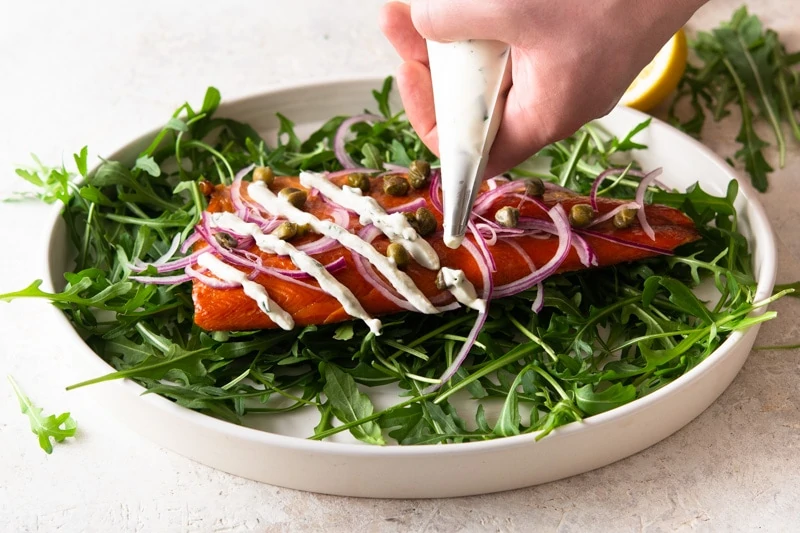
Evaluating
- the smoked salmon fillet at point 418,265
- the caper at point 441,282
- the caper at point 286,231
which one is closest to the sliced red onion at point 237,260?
the smoked salmon fillet at point 418,265

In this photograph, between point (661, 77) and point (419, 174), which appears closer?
point (419, 174)

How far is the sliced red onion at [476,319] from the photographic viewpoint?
104 inches

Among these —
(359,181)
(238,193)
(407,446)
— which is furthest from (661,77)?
(407,446)

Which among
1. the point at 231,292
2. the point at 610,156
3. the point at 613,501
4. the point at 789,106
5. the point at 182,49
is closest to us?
the point at 613,501

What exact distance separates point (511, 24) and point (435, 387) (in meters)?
1.06

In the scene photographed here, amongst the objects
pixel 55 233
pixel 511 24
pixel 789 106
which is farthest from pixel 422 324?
pixel 789 106

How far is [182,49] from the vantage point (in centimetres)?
465

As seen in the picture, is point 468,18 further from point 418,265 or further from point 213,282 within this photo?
point 213,282

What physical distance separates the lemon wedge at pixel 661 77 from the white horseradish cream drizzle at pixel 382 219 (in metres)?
1.53

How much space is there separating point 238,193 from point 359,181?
42 centimetres

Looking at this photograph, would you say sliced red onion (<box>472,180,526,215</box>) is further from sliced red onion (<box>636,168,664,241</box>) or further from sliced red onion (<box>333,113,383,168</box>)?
sliced red onion (<box>333,113,383,168</box>)

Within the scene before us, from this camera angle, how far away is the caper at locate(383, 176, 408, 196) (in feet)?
9.74

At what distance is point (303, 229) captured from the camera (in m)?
2.82

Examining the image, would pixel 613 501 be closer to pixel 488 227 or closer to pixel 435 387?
pixel 435 387
